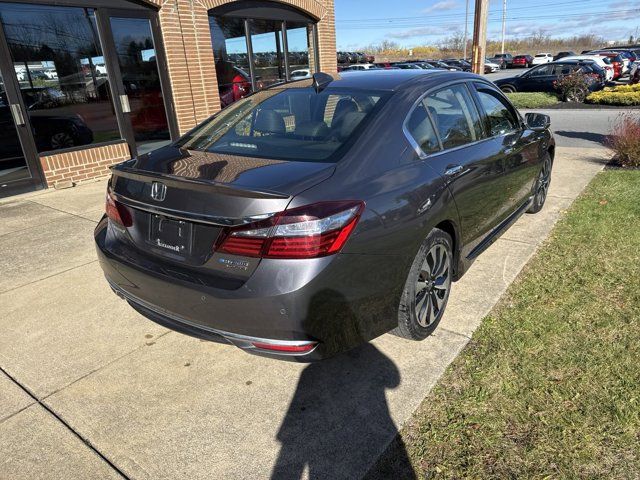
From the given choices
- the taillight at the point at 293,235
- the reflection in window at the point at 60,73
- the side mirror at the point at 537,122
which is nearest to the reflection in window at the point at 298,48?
the reflection in window at the point at 60,73

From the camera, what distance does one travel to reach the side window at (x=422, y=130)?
2941 millimetres

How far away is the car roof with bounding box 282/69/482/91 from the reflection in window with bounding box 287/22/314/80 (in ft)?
25.1

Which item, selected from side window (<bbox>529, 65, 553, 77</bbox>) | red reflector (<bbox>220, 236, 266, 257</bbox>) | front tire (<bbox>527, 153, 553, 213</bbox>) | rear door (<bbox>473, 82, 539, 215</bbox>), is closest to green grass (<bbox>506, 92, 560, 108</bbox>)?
side window (<bbox>529, 65, 553, 77</bbox>)

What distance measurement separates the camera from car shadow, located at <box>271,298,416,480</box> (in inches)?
87.0

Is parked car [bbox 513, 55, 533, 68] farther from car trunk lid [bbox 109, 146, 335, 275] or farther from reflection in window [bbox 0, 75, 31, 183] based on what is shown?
car trunk lid [bbox 109, 146, 335, 275]

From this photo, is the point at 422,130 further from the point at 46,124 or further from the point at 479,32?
the point at 479,32

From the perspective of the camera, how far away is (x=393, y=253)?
256 centimetres

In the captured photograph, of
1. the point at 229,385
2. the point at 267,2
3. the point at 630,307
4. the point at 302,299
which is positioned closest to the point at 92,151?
the point at 267,2

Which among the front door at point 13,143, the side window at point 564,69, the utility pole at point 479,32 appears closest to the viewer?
the front door at point 13,143

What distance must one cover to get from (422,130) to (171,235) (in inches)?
65.1

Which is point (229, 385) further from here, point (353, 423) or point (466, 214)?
point (466, 214)

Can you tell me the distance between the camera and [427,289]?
3.02 metres

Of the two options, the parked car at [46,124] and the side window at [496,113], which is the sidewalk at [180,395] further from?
the parked car at [46,124]

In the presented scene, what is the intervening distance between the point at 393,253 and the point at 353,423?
35.4 inches
